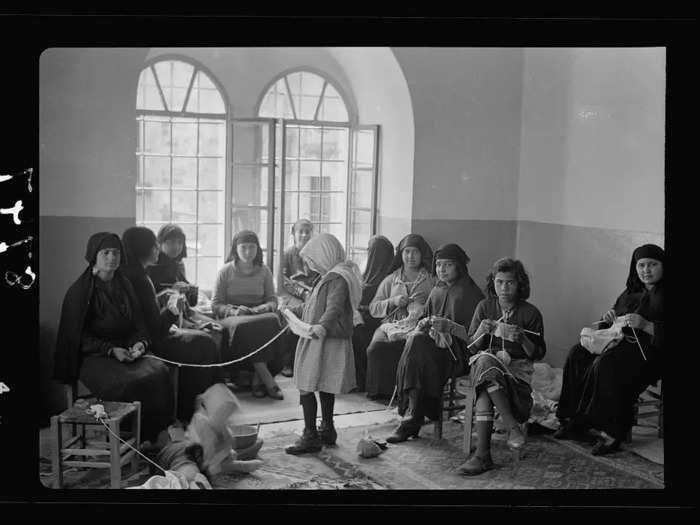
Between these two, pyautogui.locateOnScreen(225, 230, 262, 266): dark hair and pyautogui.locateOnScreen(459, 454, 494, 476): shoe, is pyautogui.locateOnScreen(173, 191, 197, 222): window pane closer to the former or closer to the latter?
pyautogui.locateOnScreen(225, 230, 262, 266): dark hair

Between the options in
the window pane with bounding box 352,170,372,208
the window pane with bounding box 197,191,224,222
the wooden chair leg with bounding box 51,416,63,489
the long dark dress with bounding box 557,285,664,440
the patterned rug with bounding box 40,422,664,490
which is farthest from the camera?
the window pane with bounding box 352,170,372,208

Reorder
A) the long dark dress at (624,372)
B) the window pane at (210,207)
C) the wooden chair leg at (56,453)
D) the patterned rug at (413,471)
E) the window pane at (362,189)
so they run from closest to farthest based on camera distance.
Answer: the wooden chair leg at (56,453), the patterned rug at (413,471), the window pane at (210,207), the long dark dress at (624,372), the window pane at (362,189)

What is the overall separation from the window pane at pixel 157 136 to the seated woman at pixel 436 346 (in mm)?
1563

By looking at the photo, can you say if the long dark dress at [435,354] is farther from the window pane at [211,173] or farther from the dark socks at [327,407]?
the window pane at [211,173]

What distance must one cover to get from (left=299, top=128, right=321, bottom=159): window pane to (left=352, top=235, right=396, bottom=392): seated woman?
1.82 feet

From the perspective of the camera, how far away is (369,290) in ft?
16.5

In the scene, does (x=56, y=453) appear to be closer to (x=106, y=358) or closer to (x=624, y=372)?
(x=106, y=358)

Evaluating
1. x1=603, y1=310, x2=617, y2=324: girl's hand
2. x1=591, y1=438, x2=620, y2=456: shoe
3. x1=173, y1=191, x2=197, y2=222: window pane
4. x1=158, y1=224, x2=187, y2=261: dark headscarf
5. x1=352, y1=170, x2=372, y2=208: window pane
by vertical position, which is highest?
x1=352, y1=170, x2=372, y2=208: window pane

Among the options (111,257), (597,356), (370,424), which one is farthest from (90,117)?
(597,356)

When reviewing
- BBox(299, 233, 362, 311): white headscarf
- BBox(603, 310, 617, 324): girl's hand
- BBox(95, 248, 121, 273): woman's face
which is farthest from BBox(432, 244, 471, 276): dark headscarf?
BBox(95, 248, 121, 273): woman's face

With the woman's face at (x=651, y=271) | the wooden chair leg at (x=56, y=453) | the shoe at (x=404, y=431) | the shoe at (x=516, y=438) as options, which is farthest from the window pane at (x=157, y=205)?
the woman's face at (x=651, y=271)

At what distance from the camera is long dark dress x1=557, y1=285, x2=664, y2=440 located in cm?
491

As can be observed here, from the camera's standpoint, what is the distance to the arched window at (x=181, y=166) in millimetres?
4750

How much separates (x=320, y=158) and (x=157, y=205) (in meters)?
0.90
